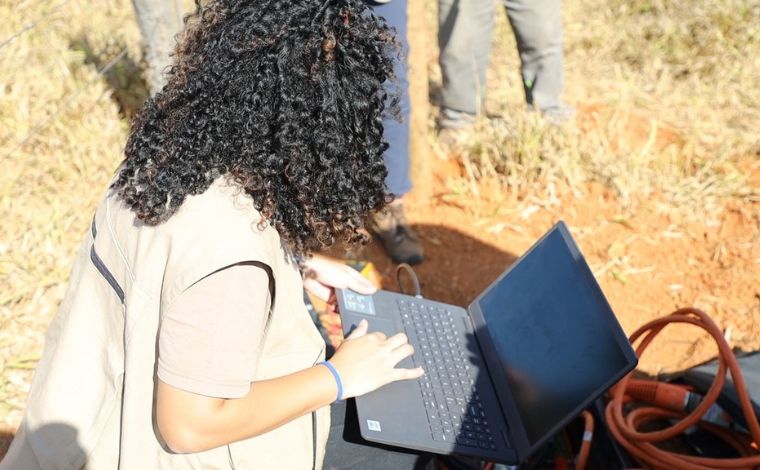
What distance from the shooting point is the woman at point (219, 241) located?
130cm

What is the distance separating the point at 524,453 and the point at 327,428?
44cm

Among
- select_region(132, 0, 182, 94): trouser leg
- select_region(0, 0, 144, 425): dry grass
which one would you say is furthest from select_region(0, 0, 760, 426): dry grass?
select_region(132, 0, 182, 94): trouser leg

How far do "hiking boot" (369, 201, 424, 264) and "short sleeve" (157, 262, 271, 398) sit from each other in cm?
185

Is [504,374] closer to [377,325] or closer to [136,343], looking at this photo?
[377,325]

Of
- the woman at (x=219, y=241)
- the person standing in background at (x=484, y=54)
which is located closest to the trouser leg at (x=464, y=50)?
the person standing in background at (x=484, y=54)

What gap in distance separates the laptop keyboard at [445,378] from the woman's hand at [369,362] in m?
0.10

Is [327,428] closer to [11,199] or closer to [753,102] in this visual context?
[11,199]

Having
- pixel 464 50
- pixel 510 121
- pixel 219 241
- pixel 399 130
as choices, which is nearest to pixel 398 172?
pixel 399 130

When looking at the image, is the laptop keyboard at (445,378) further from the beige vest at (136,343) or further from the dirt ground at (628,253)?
the dirt ground at (628,253)

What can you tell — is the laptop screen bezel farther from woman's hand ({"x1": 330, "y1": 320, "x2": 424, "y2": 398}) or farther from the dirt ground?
the dirt ground

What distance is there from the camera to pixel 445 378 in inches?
74.3

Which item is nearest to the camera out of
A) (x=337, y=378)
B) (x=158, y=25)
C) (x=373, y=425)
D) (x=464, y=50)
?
(x=337, y=378)

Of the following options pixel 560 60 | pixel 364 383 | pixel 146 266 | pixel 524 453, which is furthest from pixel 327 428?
pixel 560 60

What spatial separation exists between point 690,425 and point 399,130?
1.58 m
